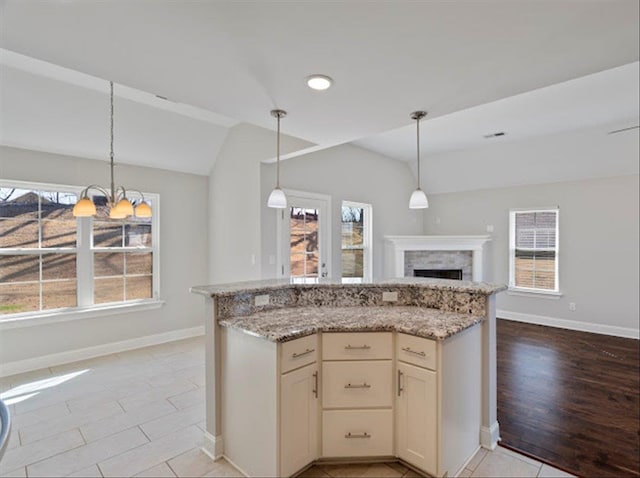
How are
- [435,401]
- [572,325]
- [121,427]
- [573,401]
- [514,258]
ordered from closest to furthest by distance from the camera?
[435,401] < [121,427] < [573,401] < [572,325] < [514,258]

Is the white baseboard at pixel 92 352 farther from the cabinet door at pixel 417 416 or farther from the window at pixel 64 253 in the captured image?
the cabinet door at pixel 417 416

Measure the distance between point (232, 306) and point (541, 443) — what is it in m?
2.38

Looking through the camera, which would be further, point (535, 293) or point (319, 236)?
point (535, 293)

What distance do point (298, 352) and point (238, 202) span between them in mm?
2899

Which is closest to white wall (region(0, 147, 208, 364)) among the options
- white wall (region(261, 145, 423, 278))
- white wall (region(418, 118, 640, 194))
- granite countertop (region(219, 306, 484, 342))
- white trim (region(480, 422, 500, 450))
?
white wall (region(261, 145, 423, 278))

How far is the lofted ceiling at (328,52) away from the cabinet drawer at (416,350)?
5.33 ft

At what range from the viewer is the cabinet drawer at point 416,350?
1987 mm

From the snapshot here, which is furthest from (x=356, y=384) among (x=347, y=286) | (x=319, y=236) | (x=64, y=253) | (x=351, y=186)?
(x=64, y=253)

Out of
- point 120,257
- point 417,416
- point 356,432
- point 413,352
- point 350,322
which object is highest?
point 120,257

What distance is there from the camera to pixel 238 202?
14.8ft

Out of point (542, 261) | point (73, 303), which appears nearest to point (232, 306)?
point (73, 303)

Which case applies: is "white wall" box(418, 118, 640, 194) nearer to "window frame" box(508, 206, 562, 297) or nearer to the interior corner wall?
the interior corner wall

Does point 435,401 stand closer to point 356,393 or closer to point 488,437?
point 356,393

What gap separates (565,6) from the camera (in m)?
1.48
